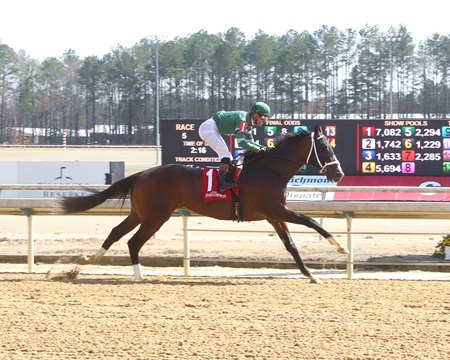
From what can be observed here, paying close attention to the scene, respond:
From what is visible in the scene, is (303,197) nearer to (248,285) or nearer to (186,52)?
(248,285)

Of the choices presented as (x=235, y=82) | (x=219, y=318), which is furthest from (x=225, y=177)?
(x=235, y=82)

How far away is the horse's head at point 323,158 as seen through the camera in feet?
33.2

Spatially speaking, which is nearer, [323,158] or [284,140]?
[323,158]

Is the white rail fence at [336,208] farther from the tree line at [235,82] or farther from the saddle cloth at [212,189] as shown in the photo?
the tree line at [235,82]

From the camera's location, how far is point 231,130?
33.1 ft

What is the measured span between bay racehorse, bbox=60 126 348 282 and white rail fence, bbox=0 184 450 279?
0.57m

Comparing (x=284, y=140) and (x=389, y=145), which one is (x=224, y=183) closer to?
(x=284, y=140)

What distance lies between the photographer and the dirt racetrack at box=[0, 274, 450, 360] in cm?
631

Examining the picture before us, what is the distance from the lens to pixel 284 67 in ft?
208

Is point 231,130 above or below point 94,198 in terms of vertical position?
above

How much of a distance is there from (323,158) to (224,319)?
3175mm

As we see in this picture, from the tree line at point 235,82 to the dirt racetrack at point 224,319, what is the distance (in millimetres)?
51545

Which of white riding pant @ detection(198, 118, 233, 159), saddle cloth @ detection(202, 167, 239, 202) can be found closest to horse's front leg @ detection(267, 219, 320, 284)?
saddle cloth @ detection(202, 167, 239, 202)

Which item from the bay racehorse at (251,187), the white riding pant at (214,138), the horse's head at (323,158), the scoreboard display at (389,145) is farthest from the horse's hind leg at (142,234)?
the scoreboard display at (389,145)
